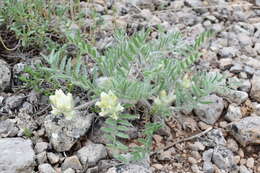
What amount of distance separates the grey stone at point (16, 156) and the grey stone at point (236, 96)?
1.00 m

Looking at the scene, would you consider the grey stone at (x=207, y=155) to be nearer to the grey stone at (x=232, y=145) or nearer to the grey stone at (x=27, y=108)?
the grey stone at (x=232, y=145)

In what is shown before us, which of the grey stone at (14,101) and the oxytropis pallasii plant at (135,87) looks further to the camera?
the grey stone at (14,101)

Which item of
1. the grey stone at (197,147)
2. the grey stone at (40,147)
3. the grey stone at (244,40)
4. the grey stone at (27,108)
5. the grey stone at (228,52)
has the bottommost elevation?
the grey stone at (197,147)

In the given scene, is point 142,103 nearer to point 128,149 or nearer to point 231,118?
point 128,149

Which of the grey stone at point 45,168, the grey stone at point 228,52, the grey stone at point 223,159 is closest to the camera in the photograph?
the grey stone at point 45,168

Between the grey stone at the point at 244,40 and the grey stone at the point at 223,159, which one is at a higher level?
the grey stone at the point at 244,40

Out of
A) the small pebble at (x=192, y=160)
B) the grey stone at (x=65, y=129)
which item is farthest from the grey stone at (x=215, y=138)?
the grey stone at (x=65, y=129)

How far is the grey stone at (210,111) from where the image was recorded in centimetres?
195

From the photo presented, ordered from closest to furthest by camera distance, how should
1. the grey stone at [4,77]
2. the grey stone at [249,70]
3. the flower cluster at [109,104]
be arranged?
the flower cluster at [109,104]
the grey stone at [4,77]
the grey stone at [249,70]

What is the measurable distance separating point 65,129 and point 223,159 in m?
0.70

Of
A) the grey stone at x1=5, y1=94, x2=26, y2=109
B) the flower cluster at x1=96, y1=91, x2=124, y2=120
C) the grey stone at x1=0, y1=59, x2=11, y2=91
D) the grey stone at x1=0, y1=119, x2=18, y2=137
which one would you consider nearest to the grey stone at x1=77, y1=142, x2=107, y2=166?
the flower cluster at x1=96, y1=91, x2=124, y2=120

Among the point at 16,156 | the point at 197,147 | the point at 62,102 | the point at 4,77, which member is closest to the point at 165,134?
the point at 197,147

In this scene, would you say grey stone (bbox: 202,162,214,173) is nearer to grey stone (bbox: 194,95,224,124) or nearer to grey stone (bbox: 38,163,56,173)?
grey stone (bbox: 194,95,224,124)

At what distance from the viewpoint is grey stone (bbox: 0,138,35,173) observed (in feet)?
5.24
